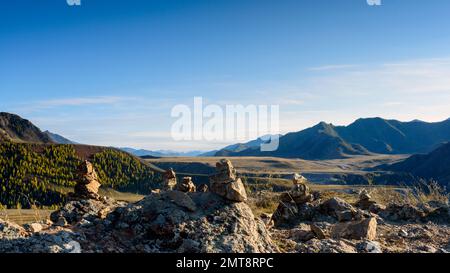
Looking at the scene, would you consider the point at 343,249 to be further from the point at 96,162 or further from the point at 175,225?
the point at 96,162

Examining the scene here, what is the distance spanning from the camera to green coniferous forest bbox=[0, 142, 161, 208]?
88.2m

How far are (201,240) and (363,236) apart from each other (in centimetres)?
451

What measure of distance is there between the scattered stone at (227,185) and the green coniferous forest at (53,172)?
261 ft

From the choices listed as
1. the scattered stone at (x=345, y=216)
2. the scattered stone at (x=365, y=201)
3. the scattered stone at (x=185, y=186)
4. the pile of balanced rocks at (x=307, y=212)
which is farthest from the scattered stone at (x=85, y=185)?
the scattered stone at (x=365, y=201)

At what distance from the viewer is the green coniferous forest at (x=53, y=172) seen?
289 ft

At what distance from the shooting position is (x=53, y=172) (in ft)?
333

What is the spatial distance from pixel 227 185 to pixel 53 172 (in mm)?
102163

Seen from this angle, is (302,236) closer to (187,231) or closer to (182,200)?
(182,200)

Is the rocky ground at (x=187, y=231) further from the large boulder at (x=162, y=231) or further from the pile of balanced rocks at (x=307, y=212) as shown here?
the pile of balanced rocks at (x=307, y=212)

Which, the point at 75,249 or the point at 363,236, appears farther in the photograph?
the point at 363,236

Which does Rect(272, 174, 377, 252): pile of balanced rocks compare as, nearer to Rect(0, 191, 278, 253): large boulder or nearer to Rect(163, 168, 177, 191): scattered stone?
Rect(163, 168, 177, 191): scattered stone

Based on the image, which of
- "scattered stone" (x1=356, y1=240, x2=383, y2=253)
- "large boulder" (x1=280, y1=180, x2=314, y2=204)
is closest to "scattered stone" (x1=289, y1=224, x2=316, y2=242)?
"scattered stone" (x1=356, y1=240, x2=383, y2=253)
